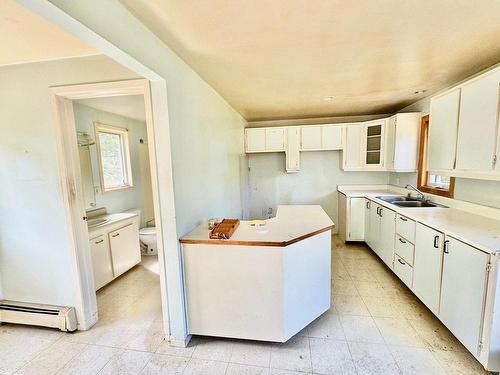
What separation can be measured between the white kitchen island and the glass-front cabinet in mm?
2492

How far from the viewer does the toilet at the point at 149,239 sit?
3.40 m

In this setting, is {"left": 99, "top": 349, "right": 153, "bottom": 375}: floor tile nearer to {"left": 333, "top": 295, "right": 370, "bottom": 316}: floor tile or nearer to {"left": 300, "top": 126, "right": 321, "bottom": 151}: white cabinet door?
{"left": 333, "top": 295, "right": 370, "bottom": 316}: floor tile

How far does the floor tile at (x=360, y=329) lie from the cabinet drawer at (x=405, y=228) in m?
0.89

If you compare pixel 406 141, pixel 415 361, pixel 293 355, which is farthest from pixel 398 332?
pixel 406 141

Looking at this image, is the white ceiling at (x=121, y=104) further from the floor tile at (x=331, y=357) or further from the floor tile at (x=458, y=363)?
the floor tile at (x=458, y=363)

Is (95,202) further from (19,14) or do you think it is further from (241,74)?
(241,74)

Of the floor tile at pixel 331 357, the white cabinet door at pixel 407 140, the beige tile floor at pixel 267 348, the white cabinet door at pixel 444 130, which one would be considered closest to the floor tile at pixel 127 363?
the beige tile floor at pixel 267 348

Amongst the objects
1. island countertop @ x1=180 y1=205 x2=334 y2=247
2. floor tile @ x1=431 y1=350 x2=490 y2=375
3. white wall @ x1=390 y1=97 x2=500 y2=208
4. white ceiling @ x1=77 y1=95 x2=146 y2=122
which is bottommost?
floor tile @ x1=431 y1=350 x2=490 y2=375

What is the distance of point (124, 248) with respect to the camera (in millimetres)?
2879

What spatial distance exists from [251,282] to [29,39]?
7.30 feet

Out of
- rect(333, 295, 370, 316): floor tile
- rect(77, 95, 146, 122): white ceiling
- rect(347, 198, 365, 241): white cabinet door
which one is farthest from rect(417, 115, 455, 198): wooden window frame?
rect(77, 95, 146, 122): white ceiling

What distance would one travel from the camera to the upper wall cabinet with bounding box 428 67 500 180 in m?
1.64

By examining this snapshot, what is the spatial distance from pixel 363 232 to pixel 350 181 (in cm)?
103

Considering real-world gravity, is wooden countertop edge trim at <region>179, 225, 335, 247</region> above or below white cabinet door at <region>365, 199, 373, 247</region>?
above
